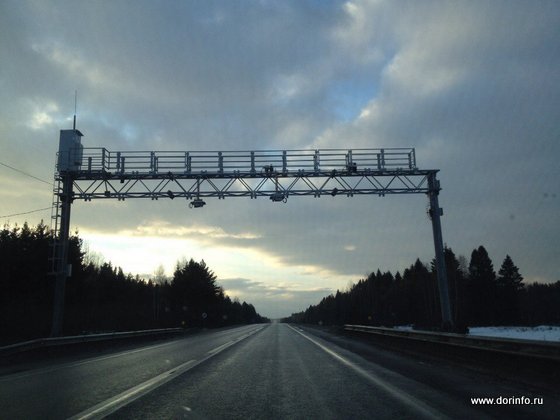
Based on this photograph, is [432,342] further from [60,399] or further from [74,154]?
[74,154]

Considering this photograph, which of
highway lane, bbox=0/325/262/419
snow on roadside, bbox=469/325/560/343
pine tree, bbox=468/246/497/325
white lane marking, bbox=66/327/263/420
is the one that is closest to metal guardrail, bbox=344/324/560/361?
white lane marking, bbox=66/327/263/420

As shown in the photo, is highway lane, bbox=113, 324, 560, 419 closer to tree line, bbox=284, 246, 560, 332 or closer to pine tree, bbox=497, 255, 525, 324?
tree line, bbox=284, 246, 560, 332

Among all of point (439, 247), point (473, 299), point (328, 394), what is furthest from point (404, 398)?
point (473, 299)

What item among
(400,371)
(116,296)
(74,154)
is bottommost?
(400,371)

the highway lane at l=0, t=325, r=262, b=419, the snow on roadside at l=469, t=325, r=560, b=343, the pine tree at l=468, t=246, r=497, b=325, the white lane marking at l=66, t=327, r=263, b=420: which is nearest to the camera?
the white lane marking at l=66, t=327, r=263, b=420

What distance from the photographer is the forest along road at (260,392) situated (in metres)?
7.73

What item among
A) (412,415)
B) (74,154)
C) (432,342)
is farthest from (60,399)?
(74,154)

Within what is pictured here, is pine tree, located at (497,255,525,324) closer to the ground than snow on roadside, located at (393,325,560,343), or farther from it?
farther from it

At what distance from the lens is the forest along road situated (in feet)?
25.3

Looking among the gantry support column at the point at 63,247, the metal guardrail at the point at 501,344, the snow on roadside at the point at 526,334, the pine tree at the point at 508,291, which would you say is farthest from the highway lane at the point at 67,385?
the pine tree at the point at 508,291

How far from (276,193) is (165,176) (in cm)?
639

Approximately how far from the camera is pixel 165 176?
28.2 metres

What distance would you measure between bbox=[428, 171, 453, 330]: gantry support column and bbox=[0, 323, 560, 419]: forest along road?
526 inches

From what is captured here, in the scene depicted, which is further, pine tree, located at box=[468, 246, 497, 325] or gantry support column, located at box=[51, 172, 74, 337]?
pine tree, located at box=[468, 246, 497, 325]
